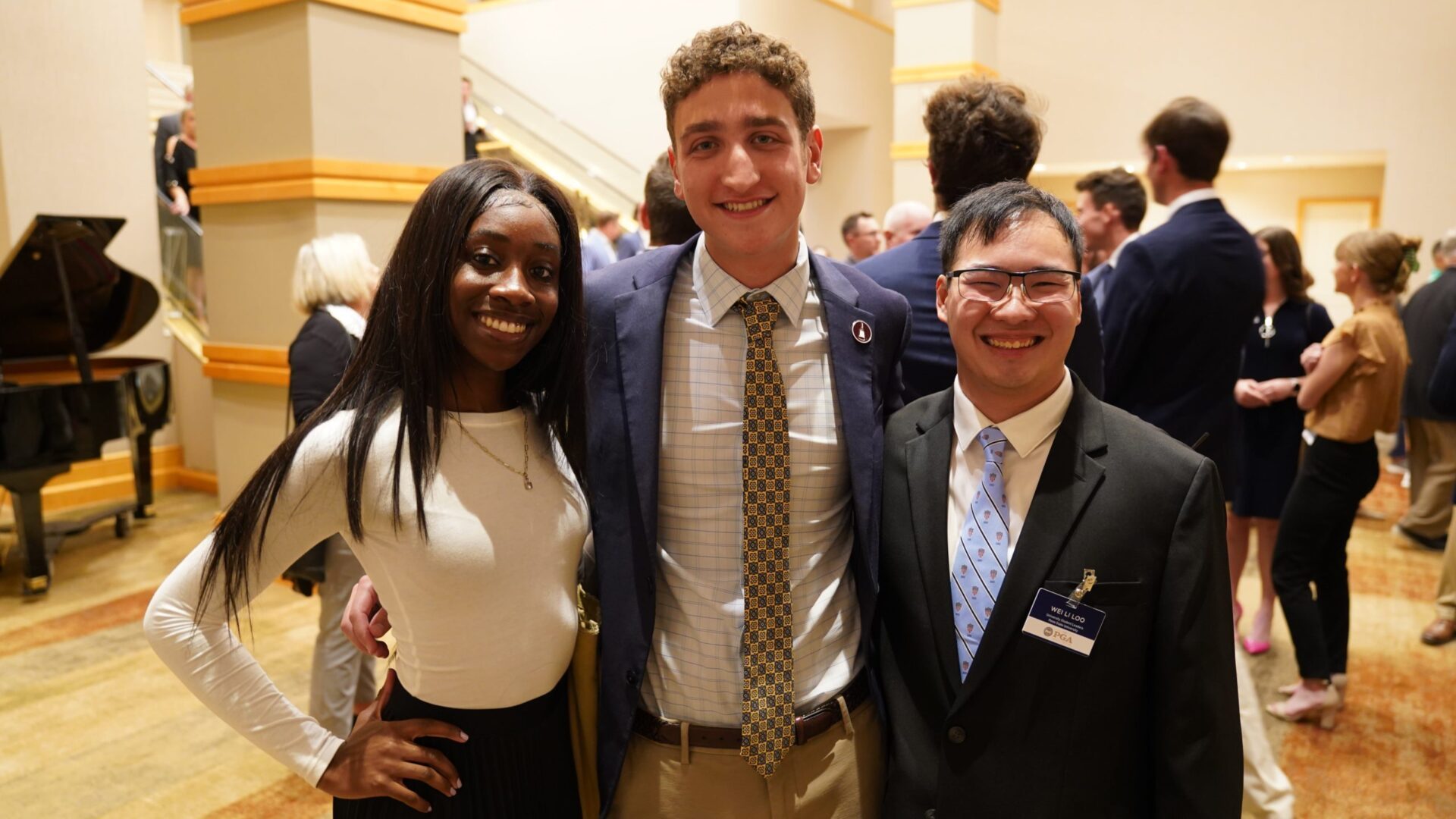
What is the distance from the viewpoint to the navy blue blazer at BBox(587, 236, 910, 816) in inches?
61.1

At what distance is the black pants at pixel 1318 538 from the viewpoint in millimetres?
3807

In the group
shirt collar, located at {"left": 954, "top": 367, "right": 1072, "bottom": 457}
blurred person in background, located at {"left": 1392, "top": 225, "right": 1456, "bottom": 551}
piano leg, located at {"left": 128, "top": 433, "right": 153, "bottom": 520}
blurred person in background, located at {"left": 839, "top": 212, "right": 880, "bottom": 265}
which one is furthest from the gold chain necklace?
blurred person in background, located at {"left": 1392, "top": 225, "right": 1456, "bottom": 551}

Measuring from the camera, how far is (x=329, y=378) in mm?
3307

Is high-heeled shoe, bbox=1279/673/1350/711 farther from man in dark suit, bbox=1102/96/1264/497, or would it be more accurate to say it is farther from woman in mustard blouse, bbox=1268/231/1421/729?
man in dark suit, bbox=1102/96/1264/497

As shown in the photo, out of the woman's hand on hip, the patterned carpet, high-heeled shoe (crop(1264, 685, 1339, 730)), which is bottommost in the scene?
the patterned carpet

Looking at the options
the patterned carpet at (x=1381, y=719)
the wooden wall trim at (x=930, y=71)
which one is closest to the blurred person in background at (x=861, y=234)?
the wooden wall trim at (x=930, y=71)

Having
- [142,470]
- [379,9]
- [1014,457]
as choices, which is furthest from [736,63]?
[142,470]

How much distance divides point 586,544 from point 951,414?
662 mm

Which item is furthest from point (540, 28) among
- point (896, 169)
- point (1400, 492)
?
point (1400, 492)

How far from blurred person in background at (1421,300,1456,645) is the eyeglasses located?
3.84m

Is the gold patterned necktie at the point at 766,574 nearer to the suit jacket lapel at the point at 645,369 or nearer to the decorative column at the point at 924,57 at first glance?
the suit jacket lapel at the point at 645,369

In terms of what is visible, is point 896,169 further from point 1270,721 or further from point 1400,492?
point 1270,721

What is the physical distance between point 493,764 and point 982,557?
82cm

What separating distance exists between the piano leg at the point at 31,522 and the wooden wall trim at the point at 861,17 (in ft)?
29.8
